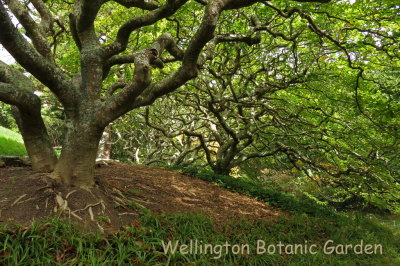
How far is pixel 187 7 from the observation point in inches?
270

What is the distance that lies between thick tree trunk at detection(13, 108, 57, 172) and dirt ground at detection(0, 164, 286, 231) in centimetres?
26

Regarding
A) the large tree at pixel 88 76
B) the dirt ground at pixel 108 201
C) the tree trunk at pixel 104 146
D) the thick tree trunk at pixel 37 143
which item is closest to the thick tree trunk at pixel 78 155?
the large tree at pixel 88 76

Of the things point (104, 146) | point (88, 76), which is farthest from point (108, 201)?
point (104, 146)

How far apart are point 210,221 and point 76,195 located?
2.44 metres

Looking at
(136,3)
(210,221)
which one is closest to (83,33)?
(136,3)

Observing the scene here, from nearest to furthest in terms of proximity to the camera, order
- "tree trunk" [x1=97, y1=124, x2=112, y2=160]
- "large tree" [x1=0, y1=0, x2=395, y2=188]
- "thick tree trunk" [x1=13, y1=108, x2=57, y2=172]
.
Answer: "large tree" [x1=0, y1=0, x2=395, y2=188]
"thick tree trunk" [x1=13, y1=108, x2=57, y2=172]
"tree trunk" [x1=97, y1=124, x2=112, y2=160]

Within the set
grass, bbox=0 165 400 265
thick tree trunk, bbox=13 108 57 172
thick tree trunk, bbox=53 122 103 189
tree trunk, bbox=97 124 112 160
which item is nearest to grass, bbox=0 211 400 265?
grass, bbox=0 165 400 265

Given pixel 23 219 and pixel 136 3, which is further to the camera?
pixel 136 3

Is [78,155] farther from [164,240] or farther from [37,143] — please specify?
[164,240]

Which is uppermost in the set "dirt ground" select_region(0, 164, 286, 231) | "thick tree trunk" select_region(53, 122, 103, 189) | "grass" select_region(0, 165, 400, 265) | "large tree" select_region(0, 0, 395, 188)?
"large tree" select_region(0, 0, 395, 188)

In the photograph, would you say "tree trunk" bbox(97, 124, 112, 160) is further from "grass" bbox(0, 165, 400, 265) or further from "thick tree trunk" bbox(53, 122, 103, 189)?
"grass" bbox(0, 165, 400, 265)

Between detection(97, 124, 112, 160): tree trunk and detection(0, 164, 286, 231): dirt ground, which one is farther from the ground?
detection(97, 124, 112, 160): tree trunk

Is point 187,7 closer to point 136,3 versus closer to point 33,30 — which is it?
point 136,3

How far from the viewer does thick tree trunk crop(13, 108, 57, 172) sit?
15.3 ft
